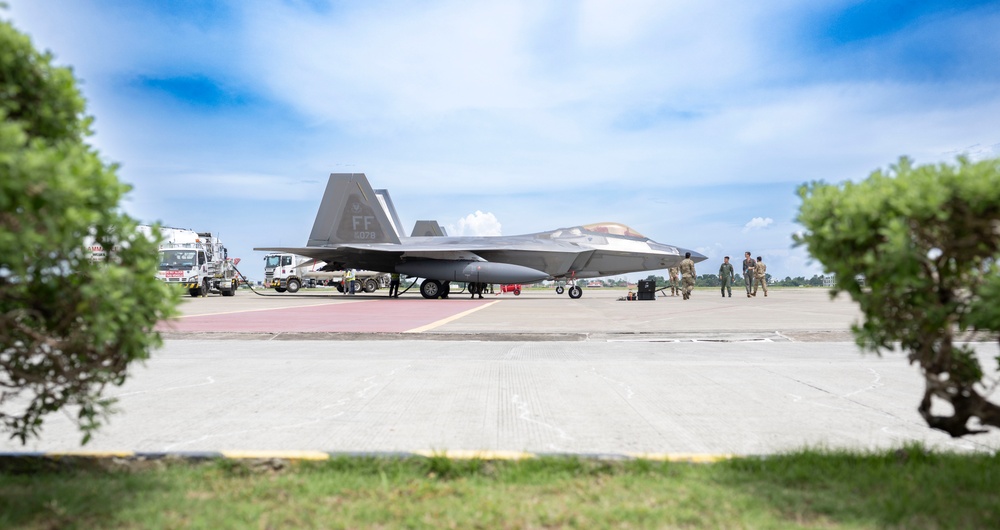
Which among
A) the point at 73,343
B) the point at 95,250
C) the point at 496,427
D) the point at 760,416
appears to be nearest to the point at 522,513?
the point at 496,427

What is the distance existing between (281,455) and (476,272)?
2306 cm

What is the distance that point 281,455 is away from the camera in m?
3.10

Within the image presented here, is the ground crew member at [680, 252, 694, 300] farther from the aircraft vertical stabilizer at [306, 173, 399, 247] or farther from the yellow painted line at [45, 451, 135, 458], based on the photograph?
the yellow painted line at [45, 451, 135, 458]

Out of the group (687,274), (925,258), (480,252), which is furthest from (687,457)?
(687,274)

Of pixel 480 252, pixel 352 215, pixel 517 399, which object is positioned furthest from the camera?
pixel 352 215

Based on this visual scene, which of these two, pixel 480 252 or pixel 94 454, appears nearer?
pixel 94 454

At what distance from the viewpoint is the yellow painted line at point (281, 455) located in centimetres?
304

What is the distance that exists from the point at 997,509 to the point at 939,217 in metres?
1.18

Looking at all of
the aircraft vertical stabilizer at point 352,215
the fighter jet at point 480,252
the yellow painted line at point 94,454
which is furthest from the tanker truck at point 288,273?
the yellow painted line at point 94,454

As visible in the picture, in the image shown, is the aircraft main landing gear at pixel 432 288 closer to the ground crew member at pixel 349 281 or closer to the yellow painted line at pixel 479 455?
the ground crew member at pixel 349 281

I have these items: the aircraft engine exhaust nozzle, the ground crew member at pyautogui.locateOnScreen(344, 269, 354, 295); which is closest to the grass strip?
the aircraft engine exhaust nozzle

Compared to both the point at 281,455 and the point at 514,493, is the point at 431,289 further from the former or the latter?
the point at 514,493

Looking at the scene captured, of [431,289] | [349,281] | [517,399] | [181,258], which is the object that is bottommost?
[517,399]

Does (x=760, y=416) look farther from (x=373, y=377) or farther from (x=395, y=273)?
(x=395, y=273)
